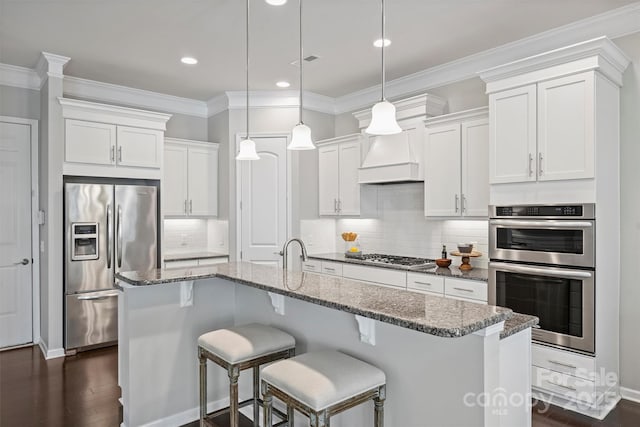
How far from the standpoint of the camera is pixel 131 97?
513 cm

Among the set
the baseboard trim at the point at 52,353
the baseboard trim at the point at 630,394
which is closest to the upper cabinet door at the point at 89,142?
the baseboard trim at the point at 52,353

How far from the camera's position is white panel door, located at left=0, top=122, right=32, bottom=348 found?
439 centimetres

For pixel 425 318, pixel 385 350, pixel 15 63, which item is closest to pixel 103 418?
pixel 385 350

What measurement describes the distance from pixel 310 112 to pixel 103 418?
3925 mm

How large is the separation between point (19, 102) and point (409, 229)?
436 centimetres

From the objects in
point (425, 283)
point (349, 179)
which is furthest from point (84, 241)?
point (425, 283)

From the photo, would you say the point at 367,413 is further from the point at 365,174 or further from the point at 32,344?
the point at 32,344

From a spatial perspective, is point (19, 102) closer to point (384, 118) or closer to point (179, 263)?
point (179, 263)

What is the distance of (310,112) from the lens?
5.44 meters

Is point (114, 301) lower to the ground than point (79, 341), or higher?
higher

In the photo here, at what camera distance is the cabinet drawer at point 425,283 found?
3795mm

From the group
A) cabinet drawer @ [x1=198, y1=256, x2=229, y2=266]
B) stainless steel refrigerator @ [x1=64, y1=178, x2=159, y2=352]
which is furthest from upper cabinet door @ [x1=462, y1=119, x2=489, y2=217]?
stainless steel refrigerator @ [x1=64, y1=178, x2=159, y2=352]

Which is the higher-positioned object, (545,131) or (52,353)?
(545,131)

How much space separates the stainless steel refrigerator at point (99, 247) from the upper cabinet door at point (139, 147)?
0.27m
